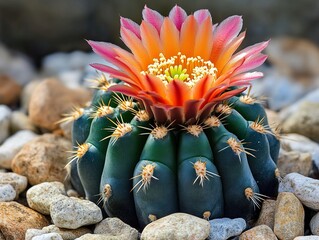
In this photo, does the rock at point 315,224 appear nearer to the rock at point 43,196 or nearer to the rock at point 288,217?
the rock at point 288,217

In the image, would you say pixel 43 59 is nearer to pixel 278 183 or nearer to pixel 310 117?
pixel 310 117

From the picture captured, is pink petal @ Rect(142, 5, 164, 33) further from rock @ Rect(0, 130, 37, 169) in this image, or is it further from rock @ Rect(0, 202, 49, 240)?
rock @ Rect(0, 130, 37, 169)

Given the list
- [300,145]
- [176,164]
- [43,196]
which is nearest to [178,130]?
[176,164]

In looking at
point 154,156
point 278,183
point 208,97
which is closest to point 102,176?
point 154,156

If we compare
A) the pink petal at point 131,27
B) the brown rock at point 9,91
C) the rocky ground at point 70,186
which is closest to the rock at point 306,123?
the rocky ground at point 70,186

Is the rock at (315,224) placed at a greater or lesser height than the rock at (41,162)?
lesser

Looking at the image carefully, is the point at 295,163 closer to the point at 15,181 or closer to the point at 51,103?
the point at 15,181

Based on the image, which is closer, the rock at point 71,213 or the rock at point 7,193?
the rock at point 71,213
